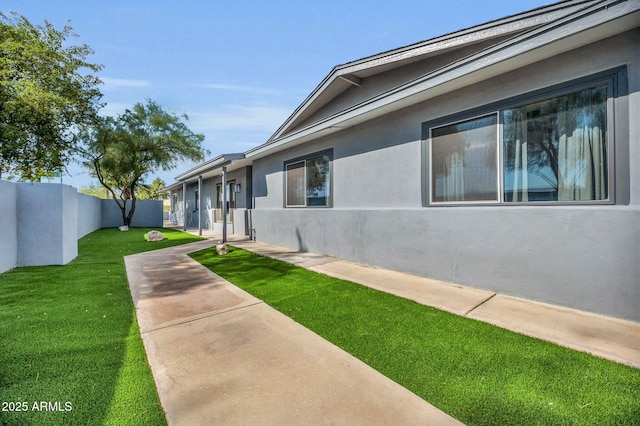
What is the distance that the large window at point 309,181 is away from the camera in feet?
24.2

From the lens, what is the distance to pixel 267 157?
994 cm

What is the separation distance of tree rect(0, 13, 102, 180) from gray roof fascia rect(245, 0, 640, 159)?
12.5 meters

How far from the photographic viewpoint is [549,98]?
11.9 feet

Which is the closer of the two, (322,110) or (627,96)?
(627,96)

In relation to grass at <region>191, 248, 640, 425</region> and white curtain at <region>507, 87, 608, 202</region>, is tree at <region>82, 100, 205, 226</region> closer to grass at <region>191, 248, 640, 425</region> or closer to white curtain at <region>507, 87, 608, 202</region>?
grass at <region>191, 248, 640, 425</region>

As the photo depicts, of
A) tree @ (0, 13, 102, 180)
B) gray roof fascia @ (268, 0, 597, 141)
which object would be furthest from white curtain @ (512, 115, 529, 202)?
tree @ (0, 13, 102, 180)

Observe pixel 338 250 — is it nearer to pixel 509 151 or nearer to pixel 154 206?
pixel 509 151

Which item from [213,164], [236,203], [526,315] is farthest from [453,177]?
[236,203]

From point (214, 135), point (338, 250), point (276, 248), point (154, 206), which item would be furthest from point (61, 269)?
point (214, 135)

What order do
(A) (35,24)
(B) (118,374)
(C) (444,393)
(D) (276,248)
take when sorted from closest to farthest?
(C) (444,393) < (B) (118,374) < (D) (276,248) < (A) (35,24)

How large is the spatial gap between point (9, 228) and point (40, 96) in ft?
28.2

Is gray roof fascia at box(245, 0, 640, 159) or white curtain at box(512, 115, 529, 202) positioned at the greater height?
gray roof fascia at box(245, 0, 640, 159)

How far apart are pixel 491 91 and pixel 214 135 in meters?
19.7

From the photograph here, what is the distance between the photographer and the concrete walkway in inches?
69.9
